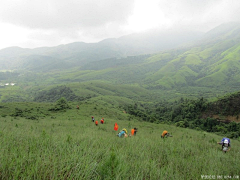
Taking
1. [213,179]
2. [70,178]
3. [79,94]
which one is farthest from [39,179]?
[79,94]

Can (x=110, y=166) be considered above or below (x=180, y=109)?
above

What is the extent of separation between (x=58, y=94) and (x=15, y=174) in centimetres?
13972

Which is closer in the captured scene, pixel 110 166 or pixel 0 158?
pixel 0 158

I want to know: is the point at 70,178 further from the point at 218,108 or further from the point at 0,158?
the point at 218,108

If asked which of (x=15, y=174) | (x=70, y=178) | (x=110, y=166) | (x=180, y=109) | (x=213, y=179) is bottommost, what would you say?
(x=180, y=109)

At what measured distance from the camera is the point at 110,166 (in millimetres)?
1932

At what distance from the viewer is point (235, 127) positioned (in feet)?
102

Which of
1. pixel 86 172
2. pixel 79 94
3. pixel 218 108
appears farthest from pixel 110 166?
pixel 79 94

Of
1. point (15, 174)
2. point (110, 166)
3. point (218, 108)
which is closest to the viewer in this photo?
point (15, 174)

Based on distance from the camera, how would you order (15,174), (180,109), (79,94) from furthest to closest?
1. (79,94)
2. (180,109)
3. (15,174)

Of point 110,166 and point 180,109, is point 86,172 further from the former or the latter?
point 180,109

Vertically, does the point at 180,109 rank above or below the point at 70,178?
below

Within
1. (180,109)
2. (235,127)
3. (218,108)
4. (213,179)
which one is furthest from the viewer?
(180,109)

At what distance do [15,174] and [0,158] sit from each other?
543mm
